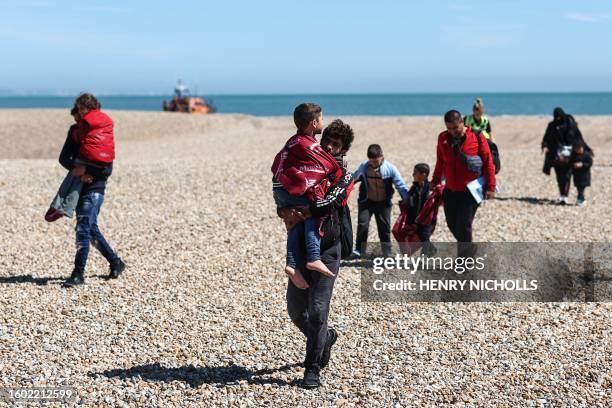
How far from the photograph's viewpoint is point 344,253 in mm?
4891

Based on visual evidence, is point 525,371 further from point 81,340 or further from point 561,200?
point 561,200

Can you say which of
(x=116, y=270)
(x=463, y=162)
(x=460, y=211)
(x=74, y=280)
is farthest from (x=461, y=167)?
(x=74, y=280)

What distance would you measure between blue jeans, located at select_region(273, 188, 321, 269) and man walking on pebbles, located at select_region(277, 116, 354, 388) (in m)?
0.04

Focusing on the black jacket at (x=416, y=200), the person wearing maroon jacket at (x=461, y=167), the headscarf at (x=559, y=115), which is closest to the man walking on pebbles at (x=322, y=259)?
the person wearing maroon jacket at (x=461, y=167)

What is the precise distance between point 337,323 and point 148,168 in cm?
1127

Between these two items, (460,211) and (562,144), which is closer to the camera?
(460,211)

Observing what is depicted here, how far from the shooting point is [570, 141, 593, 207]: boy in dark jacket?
42.5 feet

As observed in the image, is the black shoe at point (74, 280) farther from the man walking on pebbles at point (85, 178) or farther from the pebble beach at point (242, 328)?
the pebble beach at point (242, 328)

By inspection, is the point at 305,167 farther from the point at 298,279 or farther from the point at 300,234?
the point at 298,279

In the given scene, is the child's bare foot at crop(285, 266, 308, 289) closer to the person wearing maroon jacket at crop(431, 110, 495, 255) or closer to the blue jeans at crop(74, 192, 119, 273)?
the person wearing maroon jacket at crop(431, 110, 495, 255)

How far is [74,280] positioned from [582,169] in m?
9.41

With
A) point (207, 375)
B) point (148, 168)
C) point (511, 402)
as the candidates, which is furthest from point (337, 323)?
point (148, 168)

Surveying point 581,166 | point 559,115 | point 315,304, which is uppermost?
point 559,115

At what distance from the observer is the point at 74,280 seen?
7.55 m
